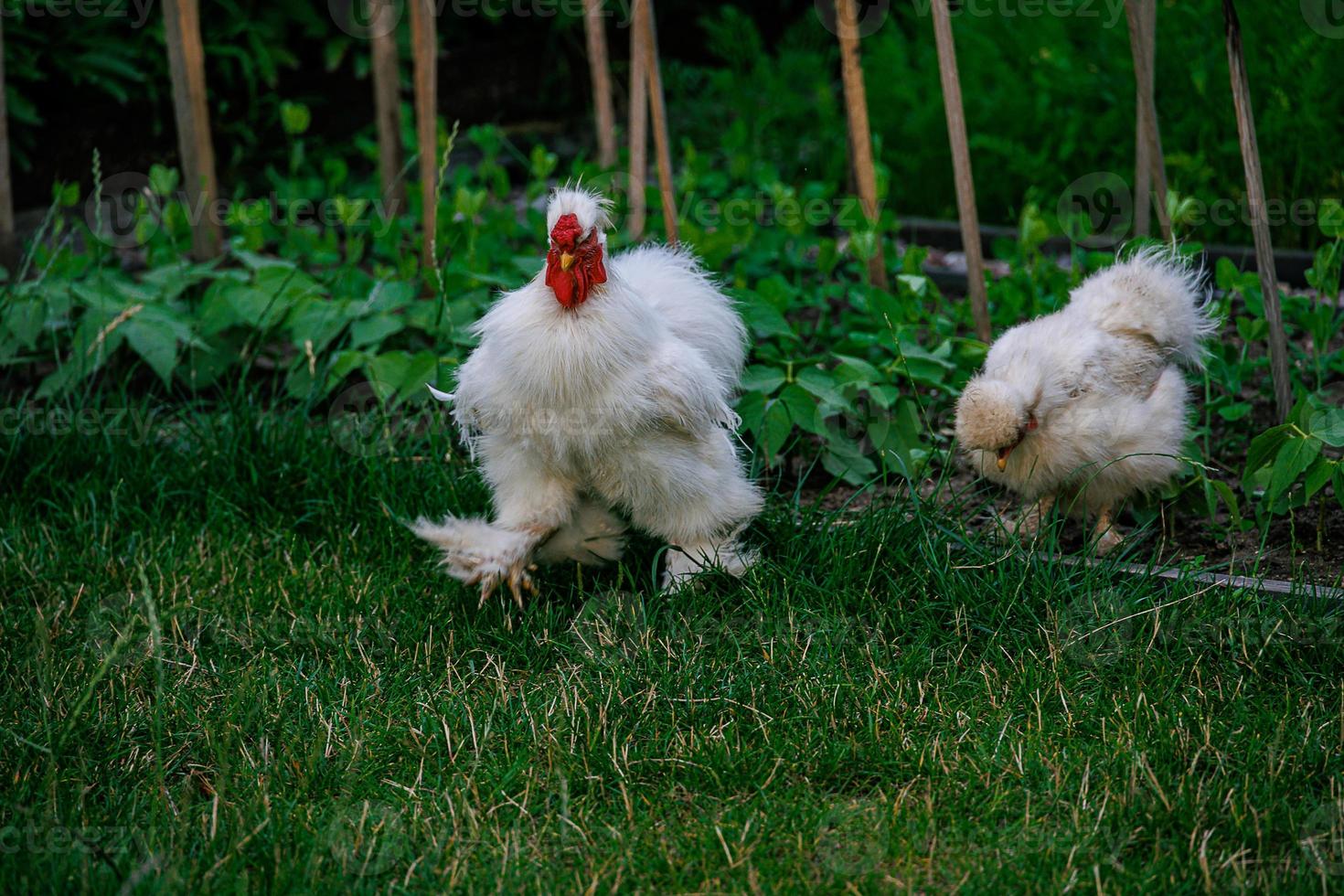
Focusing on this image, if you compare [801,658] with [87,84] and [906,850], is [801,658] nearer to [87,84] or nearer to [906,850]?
[906,850]

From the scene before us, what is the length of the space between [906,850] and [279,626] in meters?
1.85

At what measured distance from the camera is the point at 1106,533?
11.9ft

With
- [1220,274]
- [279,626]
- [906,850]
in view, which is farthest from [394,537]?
[1220,274]

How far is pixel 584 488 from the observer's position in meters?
3.47
